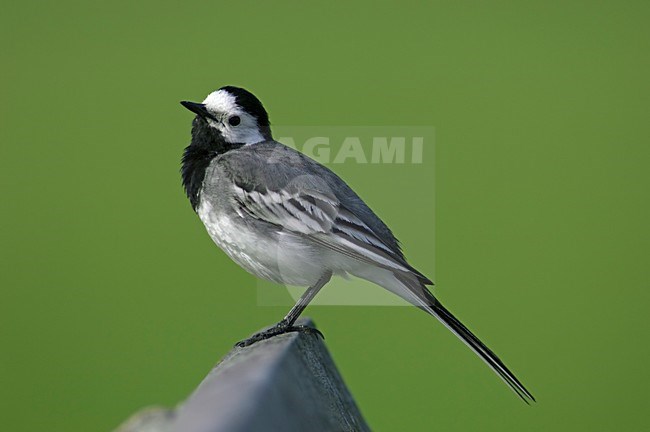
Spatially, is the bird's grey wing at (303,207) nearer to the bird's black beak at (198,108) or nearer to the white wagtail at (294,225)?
the white wagtail at (294,225)

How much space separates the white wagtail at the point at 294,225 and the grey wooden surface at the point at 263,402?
1.37 metres

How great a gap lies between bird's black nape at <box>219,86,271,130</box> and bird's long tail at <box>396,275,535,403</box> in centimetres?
108

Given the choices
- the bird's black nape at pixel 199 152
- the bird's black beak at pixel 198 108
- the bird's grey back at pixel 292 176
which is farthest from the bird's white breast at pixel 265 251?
the bird's black beak at pixel 198 108

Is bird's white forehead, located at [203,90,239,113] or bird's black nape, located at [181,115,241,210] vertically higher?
bird's white forehead, located at [203,90,239,113]

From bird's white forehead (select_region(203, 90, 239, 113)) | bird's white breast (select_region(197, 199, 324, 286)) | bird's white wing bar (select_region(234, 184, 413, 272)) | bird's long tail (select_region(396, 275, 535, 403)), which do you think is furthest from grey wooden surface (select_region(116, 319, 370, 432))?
bird's white forehead (select_region(203, 90, 239, 113))

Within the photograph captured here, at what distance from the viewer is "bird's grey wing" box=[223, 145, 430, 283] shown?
10.7ft

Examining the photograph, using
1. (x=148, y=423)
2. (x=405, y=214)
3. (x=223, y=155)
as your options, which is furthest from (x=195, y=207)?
(x=148, y=423)

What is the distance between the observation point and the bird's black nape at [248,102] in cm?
385

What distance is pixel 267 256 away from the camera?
3.41 meters

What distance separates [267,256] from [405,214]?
3.87ft

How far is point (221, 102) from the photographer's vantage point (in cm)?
384

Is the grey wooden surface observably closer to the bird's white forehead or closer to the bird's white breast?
the bird's white breast

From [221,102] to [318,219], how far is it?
2.70 ft

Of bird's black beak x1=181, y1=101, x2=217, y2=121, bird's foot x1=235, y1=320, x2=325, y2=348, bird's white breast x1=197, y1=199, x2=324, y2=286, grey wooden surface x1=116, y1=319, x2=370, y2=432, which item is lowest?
bird's foot x1=235, y1=320, x2=325, y2=348
